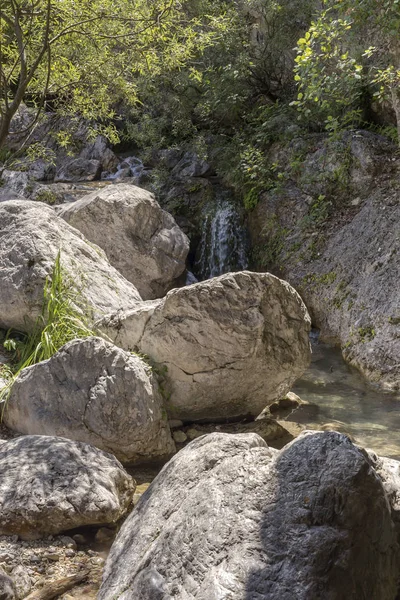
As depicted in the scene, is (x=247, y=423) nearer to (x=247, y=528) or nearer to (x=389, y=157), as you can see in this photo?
(x=247, y=528)

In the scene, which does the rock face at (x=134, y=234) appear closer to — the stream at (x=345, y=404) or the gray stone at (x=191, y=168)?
the stream at (x=345, y=404)

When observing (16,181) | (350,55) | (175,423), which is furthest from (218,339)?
(16,181)

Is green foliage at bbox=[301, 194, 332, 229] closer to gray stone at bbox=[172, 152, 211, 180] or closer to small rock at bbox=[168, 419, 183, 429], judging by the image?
gray stone at bbox=[172, 152, 211, 180]

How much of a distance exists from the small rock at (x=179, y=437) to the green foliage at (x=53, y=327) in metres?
1.36

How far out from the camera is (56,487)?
3.79m

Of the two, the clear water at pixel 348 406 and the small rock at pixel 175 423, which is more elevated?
the clear water at pixel 348 406

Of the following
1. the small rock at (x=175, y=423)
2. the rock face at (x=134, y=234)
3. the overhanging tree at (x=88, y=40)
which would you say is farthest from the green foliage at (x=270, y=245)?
the small rock at (x=175, y=423)

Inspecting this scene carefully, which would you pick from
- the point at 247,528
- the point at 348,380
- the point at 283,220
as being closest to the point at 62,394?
the point at 247,528

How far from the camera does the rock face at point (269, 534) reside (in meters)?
2.26

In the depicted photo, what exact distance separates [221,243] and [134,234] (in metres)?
2.59

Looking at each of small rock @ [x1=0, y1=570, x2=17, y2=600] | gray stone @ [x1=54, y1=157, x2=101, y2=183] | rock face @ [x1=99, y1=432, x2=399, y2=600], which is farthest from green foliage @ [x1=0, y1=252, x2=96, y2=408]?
gray stone @ [x1=54, y1=157, x2=101, y2=183]

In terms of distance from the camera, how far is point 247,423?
5.88 meters

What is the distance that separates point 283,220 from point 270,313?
5.80 meters

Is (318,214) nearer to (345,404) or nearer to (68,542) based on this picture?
(345,404)
